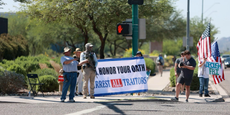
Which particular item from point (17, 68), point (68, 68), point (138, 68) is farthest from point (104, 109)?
point (17, 68)

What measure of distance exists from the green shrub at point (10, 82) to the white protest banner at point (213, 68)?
7038 millimetres

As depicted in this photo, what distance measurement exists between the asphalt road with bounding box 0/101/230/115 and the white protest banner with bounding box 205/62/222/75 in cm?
303

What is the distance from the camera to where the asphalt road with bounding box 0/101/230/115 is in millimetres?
8500

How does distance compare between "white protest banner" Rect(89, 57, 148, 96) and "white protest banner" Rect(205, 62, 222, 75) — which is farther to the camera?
"white protest banner" Rect(205, 62, 222, 75)

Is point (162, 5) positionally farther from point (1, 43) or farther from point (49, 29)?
point (49, 29)

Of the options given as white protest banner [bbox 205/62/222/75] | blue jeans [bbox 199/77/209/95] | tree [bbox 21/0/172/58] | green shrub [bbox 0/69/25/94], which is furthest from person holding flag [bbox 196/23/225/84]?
tree [bbox 21/0/172/58]

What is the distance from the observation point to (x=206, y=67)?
503 inches

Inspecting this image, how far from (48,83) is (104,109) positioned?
6054mm

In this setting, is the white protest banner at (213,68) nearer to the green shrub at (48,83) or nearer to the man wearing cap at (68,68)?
the man wearing cap at (68,68)

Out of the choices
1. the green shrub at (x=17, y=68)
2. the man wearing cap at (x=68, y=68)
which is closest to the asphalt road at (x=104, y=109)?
the man wearing cap at (x=68, y=68)

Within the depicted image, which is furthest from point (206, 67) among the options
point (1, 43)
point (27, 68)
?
point (1, 43)

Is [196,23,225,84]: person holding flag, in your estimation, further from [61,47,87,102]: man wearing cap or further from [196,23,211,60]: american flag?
[61,47,87,102]: man wearing cap

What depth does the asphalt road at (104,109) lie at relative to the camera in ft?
27.9

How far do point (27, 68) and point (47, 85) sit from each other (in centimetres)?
389
